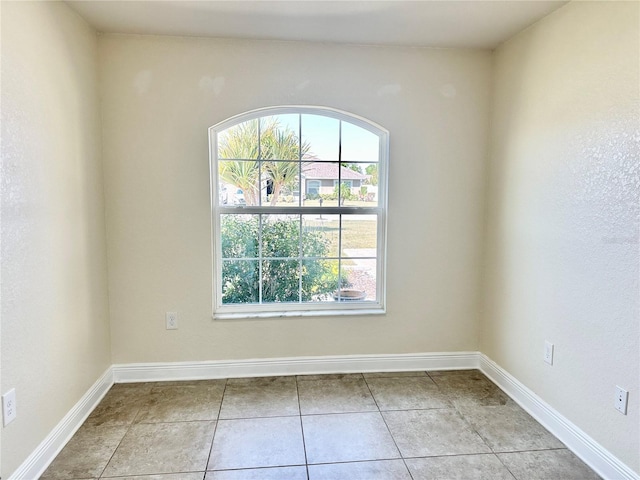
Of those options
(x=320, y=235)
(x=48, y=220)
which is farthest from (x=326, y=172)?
(x=48, y=220)

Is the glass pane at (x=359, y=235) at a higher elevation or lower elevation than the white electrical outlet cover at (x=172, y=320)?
higher

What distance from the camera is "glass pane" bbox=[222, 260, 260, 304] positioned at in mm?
2691

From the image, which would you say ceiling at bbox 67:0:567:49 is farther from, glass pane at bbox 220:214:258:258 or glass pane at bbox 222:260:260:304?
glass pane at bbox 222:260:260:304

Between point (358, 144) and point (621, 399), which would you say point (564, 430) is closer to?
point (621, 399)

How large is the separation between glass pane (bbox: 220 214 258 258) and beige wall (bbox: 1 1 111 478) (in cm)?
79

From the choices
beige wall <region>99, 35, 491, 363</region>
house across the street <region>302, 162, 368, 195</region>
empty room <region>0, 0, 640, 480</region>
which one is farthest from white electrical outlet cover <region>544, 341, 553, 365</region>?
house across the street <region>302, 162, 368, 195</region>

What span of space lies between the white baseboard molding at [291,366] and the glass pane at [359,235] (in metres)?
0.77

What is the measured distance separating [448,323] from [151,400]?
Result: 212cm

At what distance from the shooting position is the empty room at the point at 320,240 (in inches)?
68.0

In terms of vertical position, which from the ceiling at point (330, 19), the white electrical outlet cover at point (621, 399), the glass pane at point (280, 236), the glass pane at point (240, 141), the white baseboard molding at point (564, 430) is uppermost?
the ceiling at point (330, 19)

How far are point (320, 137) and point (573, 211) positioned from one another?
5.28 ft

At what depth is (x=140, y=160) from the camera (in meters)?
2.47

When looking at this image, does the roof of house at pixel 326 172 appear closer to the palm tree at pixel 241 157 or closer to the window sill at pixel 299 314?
the palm tree at pixel 241 157

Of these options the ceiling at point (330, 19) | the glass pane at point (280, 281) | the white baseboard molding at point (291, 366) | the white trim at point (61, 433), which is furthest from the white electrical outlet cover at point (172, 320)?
the ceiling at point (330, 19)
